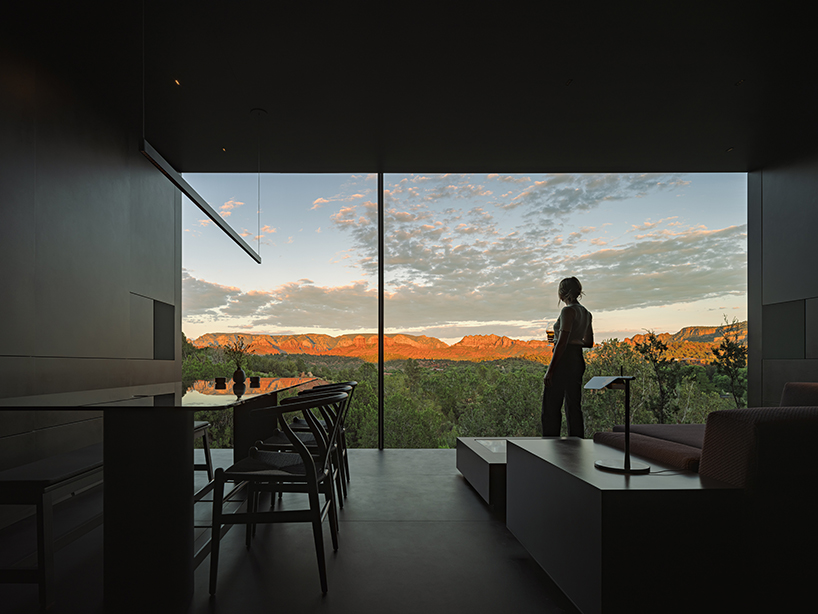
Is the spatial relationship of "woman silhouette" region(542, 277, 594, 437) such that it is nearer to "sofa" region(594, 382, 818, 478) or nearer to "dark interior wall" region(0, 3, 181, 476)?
"sofa" region(594, 382, 818, 478)

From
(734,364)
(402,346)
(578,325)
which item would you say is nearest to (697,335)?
(734,364)

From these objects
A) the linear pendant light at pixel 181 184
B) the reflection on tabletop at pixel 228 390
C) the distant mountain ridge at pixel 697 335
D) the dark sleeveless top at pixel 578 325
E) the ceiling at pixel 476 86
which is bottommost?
the reflection on tabletop at pixel 228 390

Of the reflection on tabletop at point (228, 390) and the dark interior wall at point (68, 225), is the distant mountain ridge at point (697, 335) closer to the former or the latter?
the reflection on tabletop at point (228, 390)

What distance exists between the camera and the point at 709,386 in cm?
648

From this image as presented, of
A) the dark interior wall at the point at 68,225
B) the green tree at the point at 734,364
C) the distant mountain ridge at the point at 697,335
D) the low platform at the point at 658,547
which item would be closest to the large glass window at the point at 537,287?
the distant mountain ridge at the point at 697,335

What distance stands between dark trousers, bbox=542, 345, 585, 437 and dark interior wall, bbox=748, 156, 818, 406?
2692 millimetres

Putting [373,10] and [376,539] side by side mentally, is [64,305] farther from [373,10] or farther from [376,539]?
[373,10]

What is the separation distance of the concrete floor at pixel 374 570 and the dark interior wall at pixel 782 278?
4.00 m

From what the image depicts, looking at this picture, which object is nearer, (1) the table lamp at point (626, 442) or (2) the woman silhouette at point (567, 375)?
(1) the table lamp at point (626, 442)

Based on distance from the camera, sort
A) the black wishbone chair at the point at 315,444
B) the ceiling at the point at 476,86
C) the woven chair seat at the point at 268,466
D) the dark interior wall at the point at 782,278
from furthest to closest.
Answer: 1. the dark interior wall at the point at 782,278
2. the ceiling at the point at 476,86
3. the black wishbone chair at the point at 315,444
4. the woven chair seat at the point at 268,466

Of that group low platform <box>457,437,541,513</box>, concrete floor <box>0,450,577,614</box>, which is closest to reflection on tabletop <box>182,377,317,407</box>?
concrete floor <box>0,450,577,614</box>

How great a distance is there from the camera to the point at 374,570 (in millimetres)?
2344

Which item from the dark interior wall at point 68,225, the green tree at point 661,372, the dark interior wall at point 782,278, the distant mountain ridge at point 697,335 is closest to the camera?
the dark interior wall at point 68,225

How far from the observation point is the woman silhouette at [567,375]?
3.92 meters
